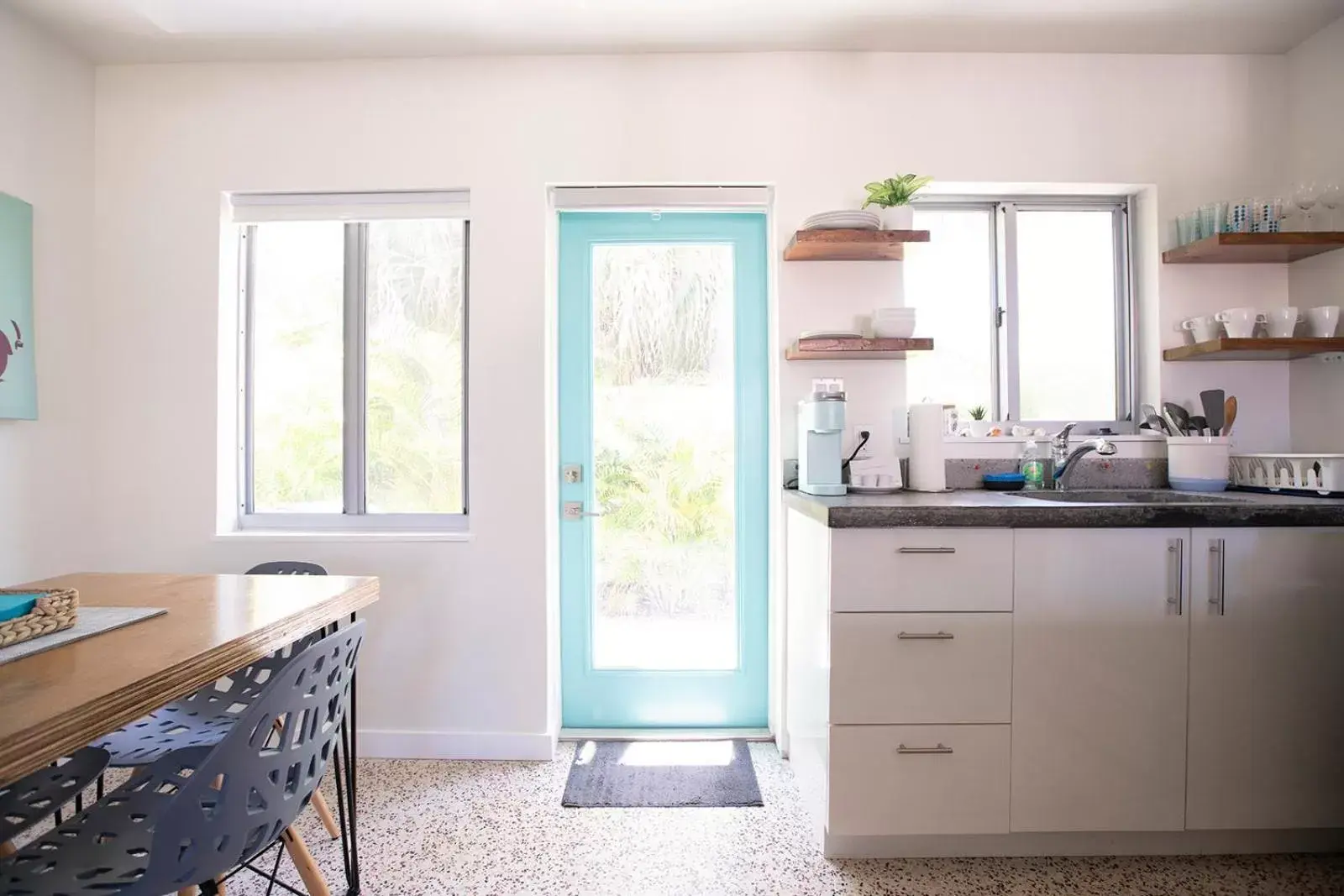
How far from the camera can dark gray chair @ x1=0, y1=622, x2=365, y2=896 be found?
0.94 metres

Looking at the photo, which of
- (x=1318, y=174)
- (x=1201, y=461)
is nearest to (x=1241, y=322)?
(x=1201, y=461)

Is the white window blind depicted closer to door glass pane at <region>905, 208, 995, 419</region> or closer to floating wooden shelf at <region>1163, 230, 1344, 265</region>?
door glass pane at <region>905, 208, 995, 419</region>

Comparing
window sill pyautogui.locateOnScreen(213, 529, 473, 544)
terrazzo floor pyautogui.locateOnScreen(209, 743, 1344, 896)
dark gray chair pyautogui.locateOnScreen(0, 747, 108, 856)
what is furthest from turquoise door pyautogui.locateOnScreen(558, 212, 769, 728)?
dark gray chair pyautogui.locateOnScreen(0, 747, 108, 856)

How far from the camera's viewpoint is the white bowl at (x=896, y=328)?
2203mm

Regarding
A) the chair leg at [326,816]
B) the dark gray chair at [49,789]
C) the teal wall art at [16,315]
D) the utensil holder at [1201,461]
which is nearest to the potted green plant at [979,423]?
the utensil holder at [1201,461]

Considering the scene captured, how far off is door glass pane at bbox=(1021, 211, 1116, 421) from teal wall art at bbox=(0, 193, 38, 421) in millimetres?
3676

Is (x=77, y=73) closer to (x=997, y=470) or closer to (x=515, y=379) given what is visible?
(x=515, y=379)

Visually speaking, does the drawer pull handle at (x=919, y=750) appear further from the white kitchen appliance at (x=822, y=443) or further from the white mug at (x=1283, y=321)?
the white mug at (x=1283, y=321)

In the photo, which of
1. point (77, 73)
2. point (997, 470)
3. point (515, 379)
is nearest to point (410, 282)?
point (515, 379)

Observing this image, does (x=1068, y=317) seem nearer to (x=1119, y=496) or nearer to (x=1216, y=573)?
(x=1119, y=496)

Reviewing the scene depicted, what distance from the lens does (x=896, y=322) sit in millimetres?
2203

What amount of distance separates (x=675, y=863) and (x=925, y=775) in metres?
0.74

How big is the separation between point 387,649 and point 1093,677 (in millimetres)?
2349

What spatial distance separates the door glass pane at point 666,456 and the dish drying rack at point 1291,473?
181 centimetres
